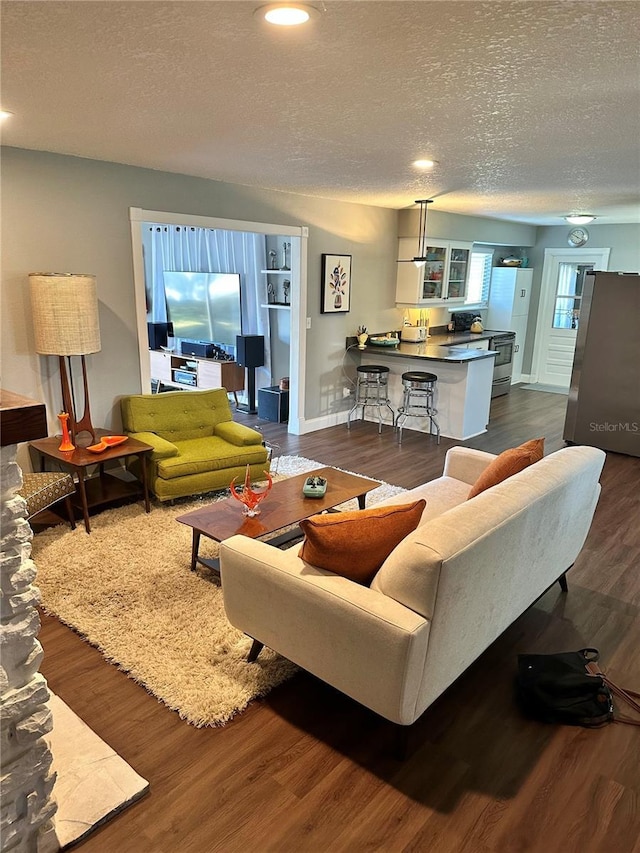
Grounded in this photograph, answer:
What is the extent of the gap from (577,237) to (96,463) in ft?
25.8

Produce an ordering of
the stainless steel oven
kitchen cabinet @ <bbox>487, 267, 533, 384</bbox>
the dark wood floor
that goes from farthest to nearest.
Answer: kitchen cabinet @ <bbox>487, 267, 533, 384</bbox> < the stainless steel oven < the dark wood floor

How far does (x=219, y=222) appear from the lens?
15.9 ft

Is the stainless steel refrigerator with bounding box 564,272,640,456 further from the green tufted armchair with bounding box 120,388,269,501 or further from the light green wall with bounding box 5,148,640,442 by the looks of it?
the green tufted armchair with bounding box 120,388,269,501

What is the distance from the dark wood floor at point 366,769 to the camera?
179 cm

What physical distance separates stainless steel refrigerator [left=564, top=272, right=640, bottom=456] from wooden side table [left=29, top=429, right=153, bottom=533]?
443 centimetres

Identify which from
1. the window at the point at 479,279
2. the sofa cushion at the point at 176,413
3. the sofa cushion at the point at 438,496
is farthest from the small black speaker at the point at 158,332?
the sofa cushion at the point at 438,496

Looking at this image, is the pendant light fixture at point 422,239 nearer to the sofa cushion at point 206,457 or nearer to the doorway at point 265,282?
the doorway at point 265,282

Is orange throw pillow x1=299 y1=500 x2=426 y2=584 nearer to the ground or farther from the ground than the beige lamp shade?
nearer to the ground

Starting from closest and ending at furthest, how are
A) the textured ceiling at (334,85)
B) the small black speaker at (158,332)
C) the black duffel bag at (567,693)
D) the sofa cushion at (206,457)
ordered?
the textured ceiling at (334,85), the black duffel bag at (567,693), the sofa cushion at (206,457), the small black speaker at (158,332)

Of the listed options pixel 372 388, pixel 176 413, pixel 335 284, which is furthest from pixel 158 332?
pixel 176 413

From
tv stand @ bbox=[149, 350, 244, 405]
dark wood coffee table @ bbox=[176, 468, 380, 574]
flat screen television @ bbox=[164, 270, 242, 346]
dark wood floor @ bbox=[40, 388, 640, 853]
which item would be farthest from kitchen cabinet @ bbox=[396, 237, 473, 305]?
dark wood floor @ bbox=[40, 388, 640, 853]

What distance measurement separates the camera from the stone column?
143 cm

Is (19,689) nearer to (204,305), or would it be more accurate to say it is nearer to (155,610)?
(155,610)

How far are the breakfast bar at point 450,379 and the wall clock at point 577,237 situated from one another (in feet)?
11.3
